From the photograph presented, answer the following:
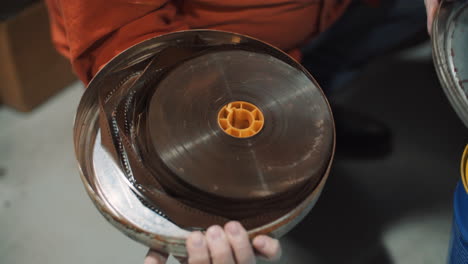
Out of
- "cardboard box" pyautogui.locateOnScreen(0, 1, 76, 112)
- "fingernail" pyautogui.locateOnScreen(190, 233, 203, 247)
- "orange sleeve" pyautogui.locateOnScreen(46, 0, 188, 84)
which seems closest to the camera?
"fingernail" pyautogui.locateOnScreen(190, 233, 203, 247)

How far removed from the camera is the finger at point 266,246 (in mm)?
550

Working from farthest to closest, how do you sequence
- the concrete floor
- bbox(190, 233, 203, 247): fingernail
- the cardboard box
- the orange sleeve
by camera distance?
the cardboard box < the concrete floor < the orange sleeve < bbox(190, 233, 203, 247): fingernail

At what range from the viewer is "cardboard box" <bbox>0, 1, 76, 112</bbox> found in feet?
3.84

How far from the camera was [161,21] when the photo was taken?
0.73 m

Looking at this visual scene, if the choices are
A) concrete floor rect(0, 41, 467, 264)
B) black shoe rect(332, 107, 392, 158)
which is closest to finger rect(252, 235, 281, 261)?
concrete floor rect(0, 41, 467, 264)

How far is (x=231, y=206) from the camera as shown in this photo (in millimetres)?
582

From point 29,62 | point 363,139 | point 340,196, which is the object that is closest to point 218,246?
point 340,196

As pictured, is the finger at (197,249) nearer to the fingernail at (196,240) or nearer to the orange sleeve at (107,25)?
the fingernail at (196,240)

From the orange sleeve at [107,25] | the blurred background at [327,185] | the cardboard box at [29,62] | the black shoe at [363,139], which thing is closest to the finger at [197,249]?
the orange sleeve at [107,25]

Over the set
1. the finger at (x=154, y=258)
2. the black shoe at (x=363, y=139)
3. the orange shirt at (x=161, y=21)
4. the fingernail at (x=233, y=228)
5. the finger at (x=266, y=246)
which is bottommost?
the black shoe at (x=363, y=139)

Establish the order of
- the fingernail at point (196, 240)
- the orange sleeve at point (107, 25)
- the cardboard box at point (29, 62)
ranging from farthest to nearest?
1. the cardboard box at point (29, 62)
2. the orange sleeve at point (107, 25)
3. the fingernail at point (196, 240)

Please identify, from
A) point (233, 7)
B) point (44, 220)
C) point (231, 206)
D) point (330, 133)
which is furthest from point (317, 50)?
point (44, 220)

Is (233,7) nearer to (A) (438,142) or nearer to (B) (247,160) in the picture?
(B) (247,160)

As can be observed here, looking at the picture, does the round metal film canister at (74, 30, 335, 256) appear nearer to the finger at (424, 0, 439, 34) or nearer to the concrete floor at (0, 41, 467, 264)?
the finger at (424, 0, 439, 34)
